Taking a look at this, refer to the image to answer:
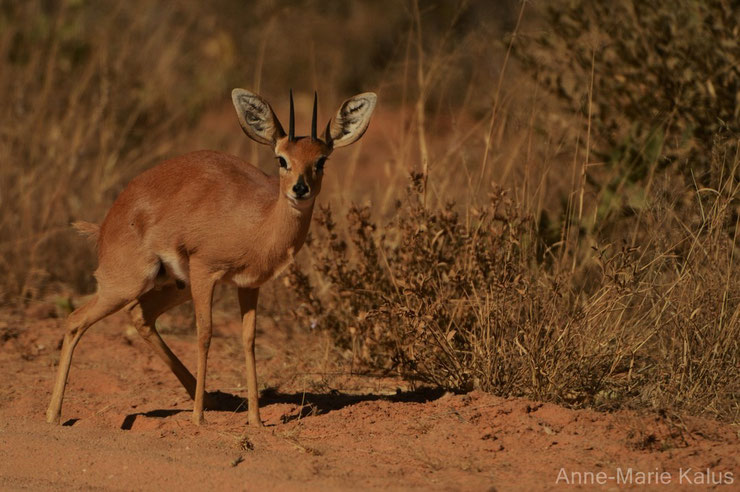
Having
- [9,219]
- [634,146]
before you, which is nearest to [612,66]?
[634,146]

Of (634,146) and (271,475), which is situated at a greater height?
(634,146)

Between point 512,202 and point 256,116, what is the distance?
165cm

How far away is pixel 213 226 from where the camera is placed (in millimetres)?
5637

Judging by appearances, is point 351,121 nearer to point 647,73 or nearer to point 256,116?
point 256,116

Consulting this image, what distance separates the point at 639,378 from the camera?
5.65m

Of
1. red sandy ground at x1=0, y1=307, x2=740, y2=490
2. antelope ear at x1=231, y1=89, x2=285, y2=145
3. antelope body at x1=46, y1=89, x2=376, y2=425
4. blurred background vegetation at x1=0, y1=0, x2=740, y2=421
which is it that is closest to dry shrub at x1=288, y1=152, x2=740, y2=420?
blurred background vegetation at x1=0, y1=0, x2=740, y2=421

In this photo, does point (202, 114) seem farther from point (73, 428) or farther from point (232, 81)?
point (73, 428)

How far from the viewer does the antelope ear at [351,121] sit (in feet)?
18.6

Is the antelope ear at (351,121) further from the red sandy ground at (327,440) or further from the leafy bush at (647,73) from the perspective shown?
the leafy bush at (647,73)

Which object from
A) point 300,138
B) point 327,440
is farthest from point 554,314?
point 300,138

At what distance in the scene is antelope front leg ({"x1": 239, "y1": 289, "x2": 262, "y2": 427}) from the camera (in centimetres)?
561

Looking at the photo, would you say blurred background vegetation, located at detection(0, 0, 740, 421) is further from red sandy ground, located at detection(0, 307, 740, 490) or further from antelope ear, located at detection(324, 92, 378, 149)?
antelope ear, located at detection(324, 92, 378, 149)

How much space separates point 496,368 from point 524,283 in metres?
0.52

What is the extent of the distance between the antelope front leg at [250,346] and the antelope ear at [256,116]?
38.1 inches
